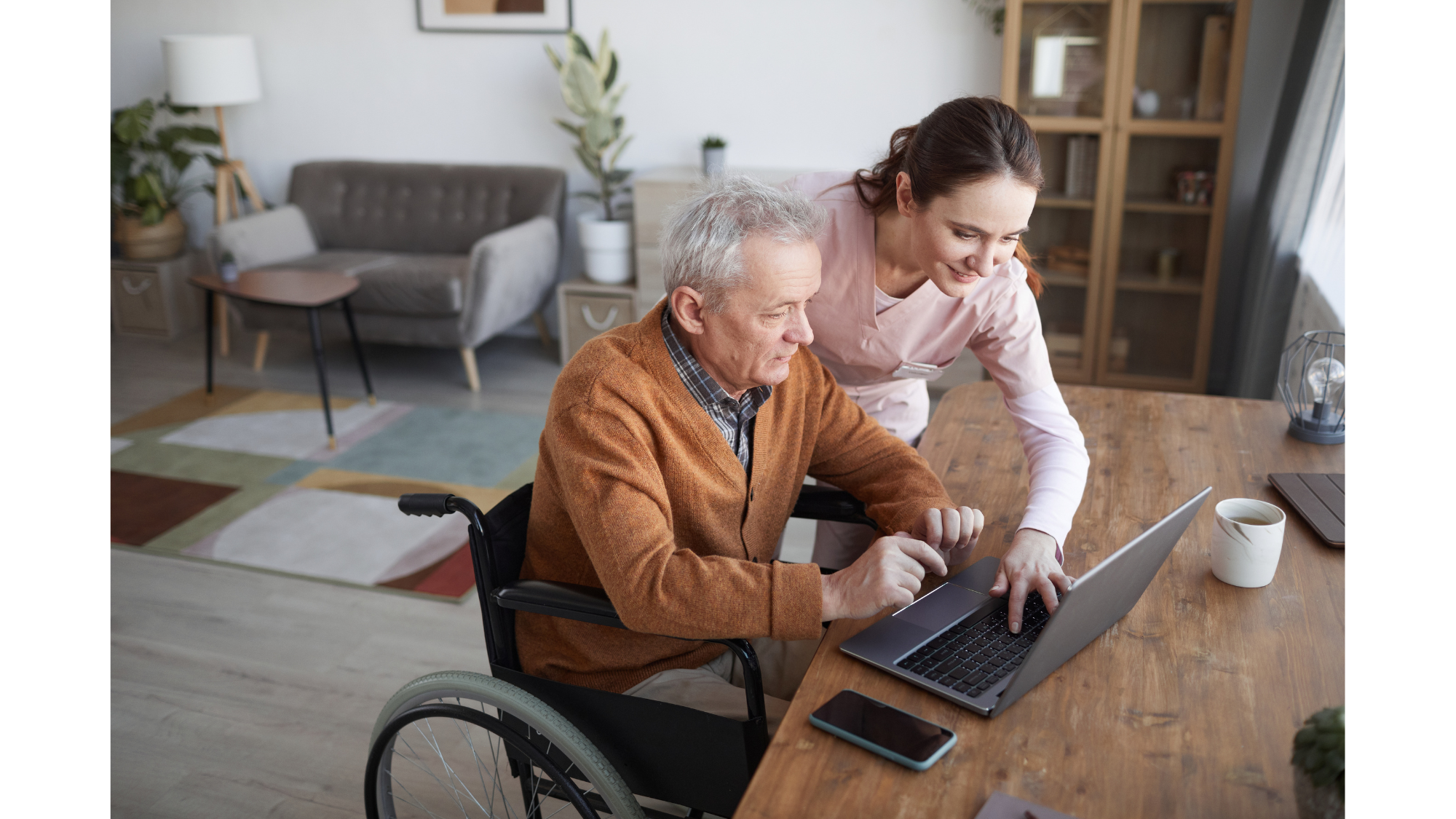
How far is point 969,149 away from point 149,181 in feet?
15.8

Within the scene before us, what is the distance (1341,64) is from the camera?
3.05m

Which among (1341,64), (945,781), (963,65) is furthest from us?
(963,65)

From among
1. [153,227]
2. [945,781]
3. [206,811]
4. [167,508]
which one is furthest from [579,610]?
[153,227]

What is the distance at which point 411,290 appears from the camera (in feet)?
13.9

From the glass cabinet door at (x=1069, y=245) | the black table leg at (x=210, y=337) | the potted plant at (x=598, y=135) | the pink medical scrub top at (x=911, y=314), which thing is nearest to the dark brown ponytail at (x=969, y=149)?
the pink medical scrub top at (x=911, y=314)

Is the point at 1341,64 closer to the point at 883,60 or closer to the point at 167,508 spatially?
the point at 883,60

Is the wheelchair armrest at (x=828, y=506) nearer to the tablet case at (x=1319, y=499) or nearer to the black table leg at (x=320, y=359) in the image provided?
the tablet case at (x=1319, y=499)

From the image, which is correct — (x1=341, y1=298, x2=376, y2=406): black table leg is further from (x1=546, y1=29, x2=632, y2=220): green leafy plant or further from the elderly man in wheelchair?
the elderly man in wheelchair

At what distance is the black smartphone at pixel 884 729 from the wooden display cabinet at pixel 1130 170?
3.25 metres

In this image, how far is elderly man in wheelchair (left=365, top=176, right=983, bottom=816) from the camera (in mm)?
1166

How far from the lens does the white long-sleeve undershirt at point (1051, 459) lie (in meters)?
1.33

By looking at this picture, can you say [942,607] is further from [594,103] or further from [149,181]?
[149,181]
